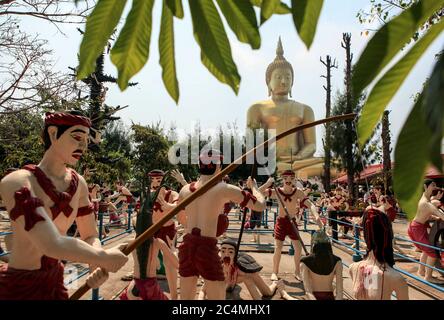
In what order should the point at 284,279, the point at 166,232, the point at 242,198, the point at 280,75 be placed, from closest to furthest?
the point at 242,198, the point at 166,232, the point at 284,279, the point at 280,75

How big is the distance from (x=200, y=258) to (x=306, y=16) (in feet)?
10.1

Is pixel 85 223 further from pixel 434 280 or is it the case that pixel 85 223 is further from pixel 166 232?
pixel 434 280

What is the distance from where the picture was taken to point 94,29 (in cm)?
90

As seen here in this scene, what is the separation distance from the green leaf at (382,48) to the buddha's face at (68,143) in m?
2.14

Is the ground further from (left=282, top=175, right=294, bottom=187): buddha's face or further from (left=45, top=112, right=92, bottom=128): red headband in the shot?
(left=45, top=112, right=92, bottom=128): red headband

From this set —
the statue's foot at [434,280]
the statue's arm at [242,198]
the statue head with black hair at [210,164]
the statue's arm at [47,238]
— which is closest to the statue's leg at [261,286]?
the statue's arm at [242,198]

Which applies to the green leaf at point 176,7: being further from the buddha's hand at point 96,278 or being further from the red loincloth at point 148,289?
the red loincloth at point 148,289

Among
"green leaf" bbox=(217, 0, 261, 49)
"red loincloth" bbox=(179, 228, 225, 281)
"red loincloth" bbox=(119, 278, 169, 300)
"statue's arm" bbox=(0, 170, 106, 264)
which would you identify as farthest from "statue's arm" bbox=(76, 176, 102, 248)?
"green leaf" bbox=(217, 0, 261, 49)

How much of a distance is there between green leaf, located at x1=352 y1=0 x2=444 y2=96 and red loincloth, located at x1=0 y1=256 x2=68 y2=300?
2121 mm

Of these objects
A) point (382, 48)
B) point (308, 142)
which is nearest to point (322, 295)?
point (382, 48)

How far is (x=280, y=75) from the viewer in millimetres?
23734

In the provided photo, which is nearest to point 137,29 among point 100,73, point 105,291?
point 105,291

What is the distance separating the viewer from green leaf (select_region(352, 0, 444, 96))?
651mm
